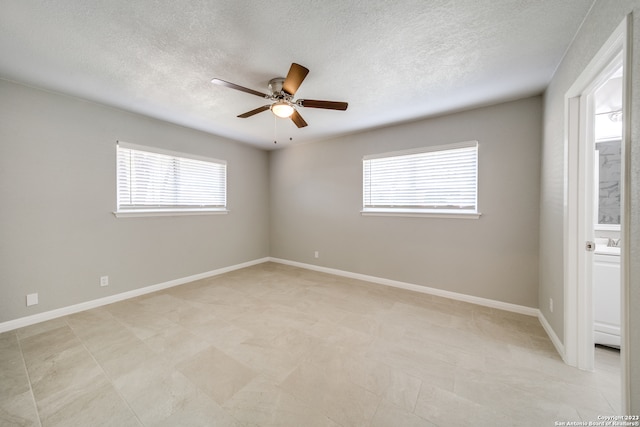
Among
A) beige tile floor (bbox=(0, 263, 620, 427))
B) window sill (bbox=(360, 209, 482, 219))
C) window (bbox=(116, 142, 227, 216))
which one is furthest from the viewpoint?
window (bbox=(116, 142, 227, 216))

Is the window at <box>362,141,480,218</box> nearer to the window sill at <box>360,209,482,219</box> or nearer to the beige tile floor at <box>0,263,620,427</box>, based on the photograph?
the window sill at <box>360,209,482,219</box>

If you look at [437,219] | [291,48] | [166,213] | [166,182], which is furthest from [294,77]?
[166,213]

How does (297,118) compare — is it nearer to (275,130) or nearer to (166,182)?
(275,130)

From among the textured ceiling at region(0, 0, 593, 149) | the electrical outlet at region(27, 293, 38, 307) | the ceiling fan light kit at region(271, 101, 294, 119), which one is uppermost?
the textured ceiling at region(0, 0, 593, 149)

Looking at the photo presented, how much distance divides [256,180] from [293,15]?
3.71 m

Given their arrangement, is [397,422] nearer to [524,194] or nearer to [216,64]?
[524,194]

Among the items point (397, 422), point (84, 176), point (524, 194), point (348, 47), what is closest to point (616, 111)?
point (524, 194)

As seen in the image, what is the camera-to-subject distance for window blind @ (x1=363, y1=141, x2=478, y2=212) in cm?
308

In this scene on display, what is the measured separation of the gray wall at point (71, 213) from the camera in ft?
7.86

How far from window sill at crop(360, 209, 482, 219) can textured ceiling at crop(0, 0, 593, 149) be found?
4.49ft

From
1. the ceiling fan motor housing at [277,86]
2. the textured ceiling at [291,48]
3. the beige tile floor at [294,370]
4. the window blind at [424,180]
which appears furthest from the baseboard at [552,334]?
the ceiling fan motor housing at [277,86]

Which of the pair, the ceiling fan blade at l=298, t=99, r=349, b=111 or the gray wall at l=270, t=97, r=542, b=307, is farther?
the gray wall at l=270, t=97, r=542, b=307

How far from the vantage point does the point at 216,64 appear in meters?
2.08

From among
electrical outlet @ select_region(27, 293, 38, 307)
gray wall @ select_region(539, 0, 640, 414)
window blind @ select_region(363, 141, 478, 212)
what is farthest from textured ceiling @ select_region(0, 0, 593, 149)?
electrical outlet @ select_region(27, 293, 38, 307)
